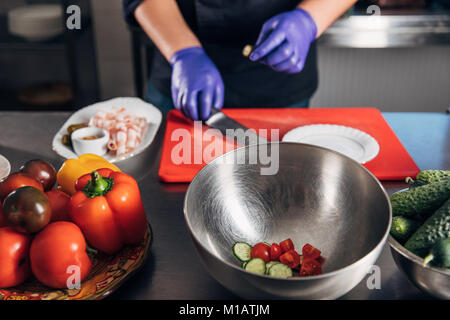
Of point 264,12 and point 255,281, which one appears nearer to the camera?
point 255,281

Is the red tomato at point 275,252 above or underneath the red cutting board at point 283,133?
above

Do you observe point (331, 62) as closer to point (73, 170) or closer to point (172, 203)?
point (172, 203)

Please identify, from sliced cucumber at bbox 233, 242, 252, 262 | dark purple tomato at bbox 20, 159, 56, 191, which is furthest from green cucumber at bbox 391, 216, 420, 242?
dark purple tomato at bbox 20, 159, 56, 191

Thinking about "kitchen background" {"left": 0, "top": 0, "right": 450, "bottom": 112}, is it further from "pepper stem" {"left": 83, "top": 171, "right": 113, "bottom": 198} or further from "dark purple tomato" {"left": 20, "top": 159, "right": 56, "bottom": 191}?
"pepper stem" {"left": 83, "top": 171, "right": 113, "bottom": 198}

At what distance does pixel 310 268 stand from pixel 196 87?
68 cm

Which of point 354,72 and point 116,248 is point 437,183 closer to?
point 116,248

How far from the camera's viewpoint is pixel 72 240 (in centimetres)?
66

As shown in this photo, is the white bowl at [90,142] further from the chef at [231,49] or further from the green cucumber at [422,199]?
the green cucumber at [422,199]

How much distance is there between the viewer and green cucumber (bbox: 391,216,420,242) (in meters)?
0.67

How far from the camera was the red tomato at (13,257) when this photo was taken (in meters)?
0.65

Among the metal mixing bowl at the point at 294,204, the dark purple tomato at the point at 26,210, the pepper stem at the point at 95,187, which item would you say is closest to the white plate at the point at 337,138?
the metal mixing bowl at the point at 294,204

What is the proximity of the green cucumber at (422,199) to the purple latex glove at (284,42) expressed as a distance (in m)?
0.66

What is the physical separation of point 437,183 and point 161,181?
1.94 ft
